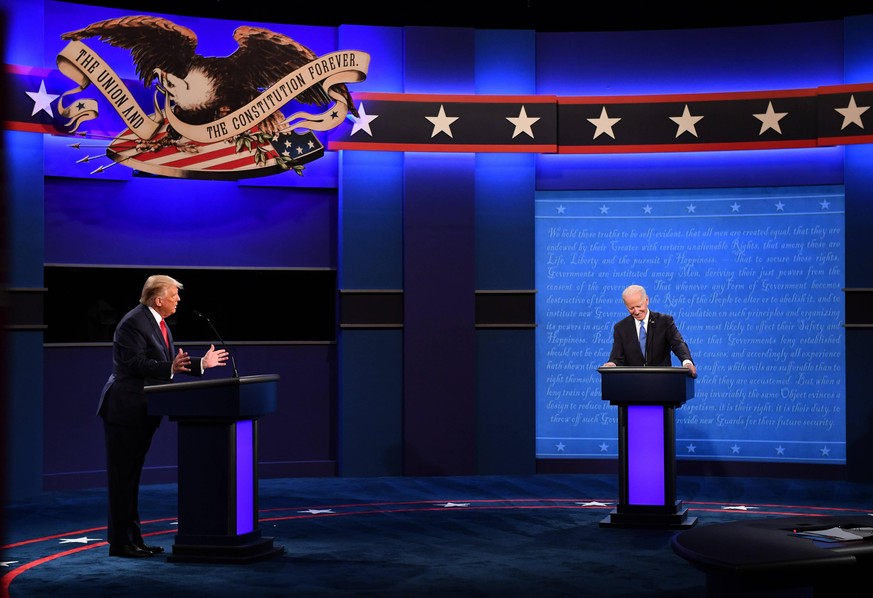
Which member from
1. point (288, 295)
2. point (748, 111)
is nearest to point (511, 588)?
point (288, 295)

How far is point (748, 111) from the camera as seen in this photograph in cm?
902

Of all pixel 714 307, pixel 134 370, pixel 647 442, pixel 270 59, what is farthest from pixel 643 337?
pixel 270 59

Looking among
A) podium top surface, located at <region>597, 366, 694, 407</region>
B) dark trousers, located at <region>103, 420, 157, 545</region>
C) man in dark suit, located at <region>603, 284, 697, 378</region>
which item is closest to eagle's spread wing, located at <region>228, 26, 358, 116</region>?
man in dark suit, located at <region>603, 284, 697, 378</region>

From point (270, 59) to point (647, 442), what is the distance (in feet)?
15.1

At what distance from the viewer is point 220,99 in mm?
8742

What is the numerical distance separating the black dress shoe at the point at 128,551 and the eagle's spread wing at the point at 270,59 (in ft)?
14.5

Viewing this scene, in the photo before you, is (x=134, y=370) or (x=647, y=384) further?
(x=647, y=384)

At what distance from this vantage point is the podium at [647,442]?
21.7 feet

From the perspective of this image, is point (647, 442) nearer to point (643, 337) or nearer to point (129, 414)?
point (643, 337)

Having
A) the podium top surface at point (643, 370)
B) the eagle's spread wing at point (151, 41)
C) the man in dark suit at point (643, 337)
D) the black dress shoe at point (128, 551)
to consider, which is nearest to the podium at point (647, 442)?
the podium top surface at point (643, 370)

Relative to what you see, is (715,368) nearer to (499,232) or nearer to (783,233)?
(783,233)

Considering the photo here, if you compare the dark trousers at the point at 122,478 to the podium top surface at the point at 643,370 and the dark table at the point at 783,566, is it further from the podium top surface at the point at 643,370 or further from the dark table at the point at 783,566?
the dark table at the point at 783,566

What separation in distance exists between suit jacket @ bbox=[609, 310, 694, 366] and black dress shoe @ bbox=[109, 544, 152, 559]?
3345 mm

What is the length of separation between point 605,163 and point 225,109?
135 inches
